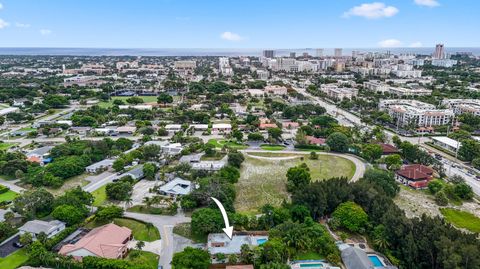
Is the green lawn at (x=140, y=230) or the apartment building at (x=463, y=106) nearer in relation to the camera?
the green lawn at (x=140, y=230)

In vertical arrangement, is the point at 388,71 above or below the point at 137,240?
above

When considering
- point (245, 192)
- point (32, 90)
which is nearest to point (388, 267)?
point (245, 192)

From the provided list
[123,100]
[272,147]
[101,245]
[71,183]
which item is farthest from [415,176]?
[123,100]

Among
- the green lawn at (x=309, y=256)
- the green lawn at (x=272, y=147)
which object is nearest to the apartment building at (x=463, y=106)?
the green lawn at (x=272, y=147)

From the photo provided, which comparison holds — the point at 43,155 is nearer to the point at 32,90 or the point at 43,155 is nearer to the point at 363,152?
the point at 363,152

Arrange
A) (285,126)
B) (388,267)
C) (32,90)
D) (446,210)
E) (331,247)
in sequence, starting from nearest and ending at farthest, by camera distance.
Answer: (388,267)
(331,247)
(446,210)
(285,126)
(32,90)

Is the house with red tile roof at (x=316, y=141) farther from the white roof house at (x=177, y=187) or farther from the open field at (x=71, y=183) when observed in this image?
the open field at (x=71, y=183)

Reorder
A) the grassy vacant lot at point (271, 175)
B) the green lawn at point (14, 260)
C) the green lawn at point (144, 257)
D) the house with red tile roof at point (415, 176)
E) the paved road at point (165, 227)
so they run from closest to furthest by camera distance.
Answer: the green lawn at point (14, 260), the green lawn at point (144, 257), the paved road at point (165, 227), the grassy vacant lot at point (271, 175), the house with red tile roof at point (415, 176)
